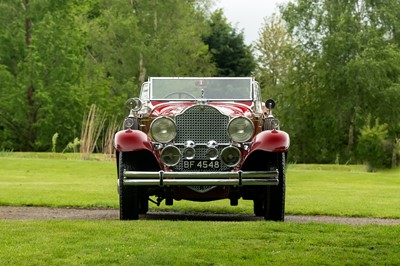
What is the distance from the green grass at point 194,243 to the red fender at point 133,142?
1547 millimetres

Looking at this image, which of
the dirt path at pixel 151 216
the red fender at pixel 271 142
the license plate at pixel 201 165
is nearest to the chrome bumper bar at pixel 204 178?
the red fender at pixel 271 142

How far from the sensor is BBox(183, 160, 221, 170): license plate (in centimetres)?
1335

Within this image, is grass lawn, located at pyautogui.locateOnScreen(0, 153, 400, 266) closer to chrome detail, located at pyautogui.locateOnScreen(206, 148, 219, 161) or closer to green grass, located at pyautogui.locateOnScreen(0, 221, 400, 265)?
green grass, located at pyautogui.locateOnScreen(0, 221, 400, 265)

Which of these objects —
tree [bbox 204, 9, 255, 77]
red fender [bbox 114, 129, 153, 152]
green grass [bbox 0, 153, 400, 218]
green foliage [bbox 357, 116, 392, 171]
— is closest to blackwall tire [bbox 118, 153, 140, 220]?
red fender [bbox 114, 129, 153, 152]

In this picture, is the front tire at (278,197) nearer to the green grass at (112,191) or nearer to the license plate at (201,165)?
the license plate at (201,165)

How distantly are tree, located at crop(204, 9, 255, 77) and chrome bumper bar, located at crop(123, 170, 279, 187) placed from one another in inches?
2266

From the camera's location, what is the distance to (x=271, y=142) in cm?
1306

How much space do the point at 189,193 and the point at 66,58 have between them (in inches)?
1506

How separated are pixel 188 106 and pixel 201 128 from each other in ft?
1.32

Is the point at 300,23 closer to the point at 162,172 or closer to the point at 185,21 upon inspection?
the point at 185,21

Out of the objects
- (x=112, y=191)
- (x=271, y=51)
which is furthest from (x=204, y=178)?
(x=271, y=51)

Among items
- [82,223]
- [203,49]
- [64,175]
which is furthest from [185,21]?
[82,223]

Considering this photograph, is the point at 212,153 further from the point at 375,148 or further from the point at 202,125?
the point at 375,148

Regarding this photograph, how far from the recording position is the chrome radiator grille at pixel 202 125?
13.4 metres
